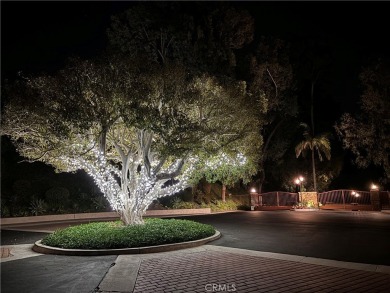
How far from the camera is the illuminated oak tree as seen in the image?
11820 mm

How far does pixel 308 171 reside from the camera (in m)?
34.9

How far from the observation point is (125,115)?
11.8m

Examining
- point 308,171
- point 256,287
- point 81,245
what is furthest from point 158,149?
point 308,171

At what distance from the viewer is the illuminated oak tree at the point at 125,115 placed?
11820 millimetres

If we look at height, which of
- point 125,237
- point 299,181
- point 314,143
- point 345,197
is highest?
point 314,143

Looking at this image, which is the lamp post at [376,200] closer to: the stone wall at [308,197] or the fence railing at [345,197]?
the fence railing at [345,197]

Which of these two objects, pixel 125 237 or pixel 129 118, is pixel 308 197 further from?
pixel 125 237

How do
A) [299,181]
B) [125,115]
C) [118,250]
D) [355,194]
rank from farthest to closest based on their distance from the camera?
[299,181], [355,194], [125,115], [118,250]

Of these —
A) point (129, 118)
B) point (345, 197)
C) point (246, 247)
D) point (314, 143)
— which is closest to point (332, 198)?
point (345, 197)
